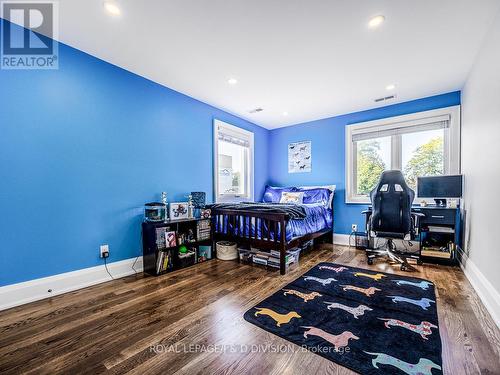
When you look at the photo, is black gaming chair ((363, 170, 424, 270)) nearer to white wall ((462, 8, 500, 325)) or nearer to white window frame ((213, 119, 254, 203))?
white wall ((462, 8, 500, 325))

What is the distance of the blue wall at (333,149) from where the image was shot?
3643 millimetres

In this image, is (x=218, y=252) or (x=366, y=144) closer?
(x=218, y=252)

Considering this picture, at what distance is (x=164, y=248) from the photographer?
2598 millimetres

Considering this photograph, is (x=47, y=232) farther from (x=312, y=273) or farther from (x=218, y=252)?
(x=312, y=273)

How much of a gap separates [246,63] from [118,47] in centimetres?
129

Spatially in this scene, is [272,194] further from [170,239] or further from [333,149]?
[170,239]

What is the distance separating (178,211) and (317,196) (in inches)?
94.3

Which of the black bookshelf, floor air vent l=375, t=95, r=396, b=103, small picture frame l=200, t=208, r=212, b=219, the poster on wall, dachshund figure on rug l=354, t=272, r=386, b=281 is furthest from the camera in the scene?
the poster on wall

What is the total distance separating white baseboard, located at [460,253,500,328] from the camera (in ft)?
5.32

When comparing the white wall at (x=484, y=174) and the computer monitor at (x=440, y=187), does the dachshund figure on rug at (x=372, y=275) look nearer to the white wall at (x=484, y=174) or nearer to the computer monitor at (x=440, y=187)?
the white wall at (x=484, y=174)

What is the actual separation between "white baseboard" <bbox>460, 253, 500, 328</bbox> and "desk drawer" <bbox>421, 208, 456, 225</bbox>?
46 cm

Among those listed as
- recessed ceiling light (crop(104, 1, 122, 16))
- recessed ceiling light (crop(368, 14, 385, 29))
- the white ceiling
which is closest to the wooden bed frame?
the white ceiling

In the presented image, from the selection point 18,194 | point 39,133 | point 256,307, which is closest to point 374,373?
point 256,307

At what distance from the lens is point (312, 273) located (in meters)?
2.57
